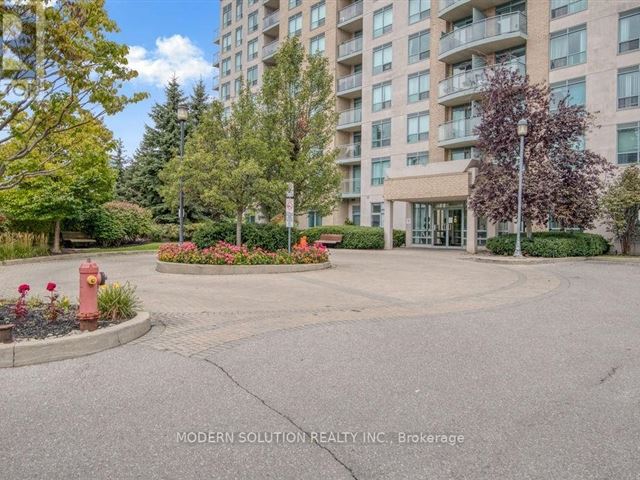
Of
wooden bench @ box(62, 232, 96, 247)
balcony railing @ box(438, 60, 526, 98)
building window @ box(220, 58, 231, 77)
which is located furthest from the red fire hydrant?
building window @ box(220, 58, 231, 77)

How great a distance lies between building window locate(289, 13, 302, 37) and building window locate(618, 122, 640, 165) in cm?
2652

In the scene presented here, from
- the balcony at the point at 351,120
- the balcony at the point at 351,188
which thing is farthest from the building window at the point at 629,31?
the balcony at the point at 351,188

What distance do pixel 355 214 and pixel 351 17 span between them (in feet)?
48.6

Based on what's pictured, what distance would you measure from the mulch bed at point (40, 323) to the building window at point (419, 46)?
29313 mm

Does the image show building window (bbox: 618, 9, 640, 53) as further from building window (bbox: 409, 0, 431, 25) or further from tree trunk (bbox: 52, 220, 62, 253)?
tree trunk (bbox: 52, 220, 62, 253)

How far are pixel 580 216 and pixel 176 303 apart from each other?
16.7 meters

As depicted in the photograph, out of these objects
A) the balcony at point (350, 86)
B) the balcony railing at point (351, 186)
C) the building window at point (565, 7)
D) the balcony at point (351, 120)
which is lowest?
the balcony railing at point (351, 186)

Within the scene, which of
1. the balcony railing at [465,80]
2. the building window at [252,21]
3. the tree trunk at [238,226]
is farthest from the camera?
the building window at [252,21]

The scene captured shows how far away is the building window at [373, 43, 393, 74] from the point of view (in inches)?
1305

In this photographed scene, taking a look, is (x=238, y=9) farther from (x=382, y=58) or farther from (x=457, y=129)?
(x=457, y=129)

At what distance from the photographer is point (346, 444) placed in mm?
3262

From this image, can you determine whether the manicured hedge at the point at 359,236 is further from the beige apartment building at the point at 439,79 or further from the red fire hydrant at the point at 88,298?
the red fire hydrant at the point at 88,298

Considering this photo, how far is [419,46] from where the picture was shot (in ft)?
103

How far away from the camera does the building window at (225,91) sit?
49.6 m
